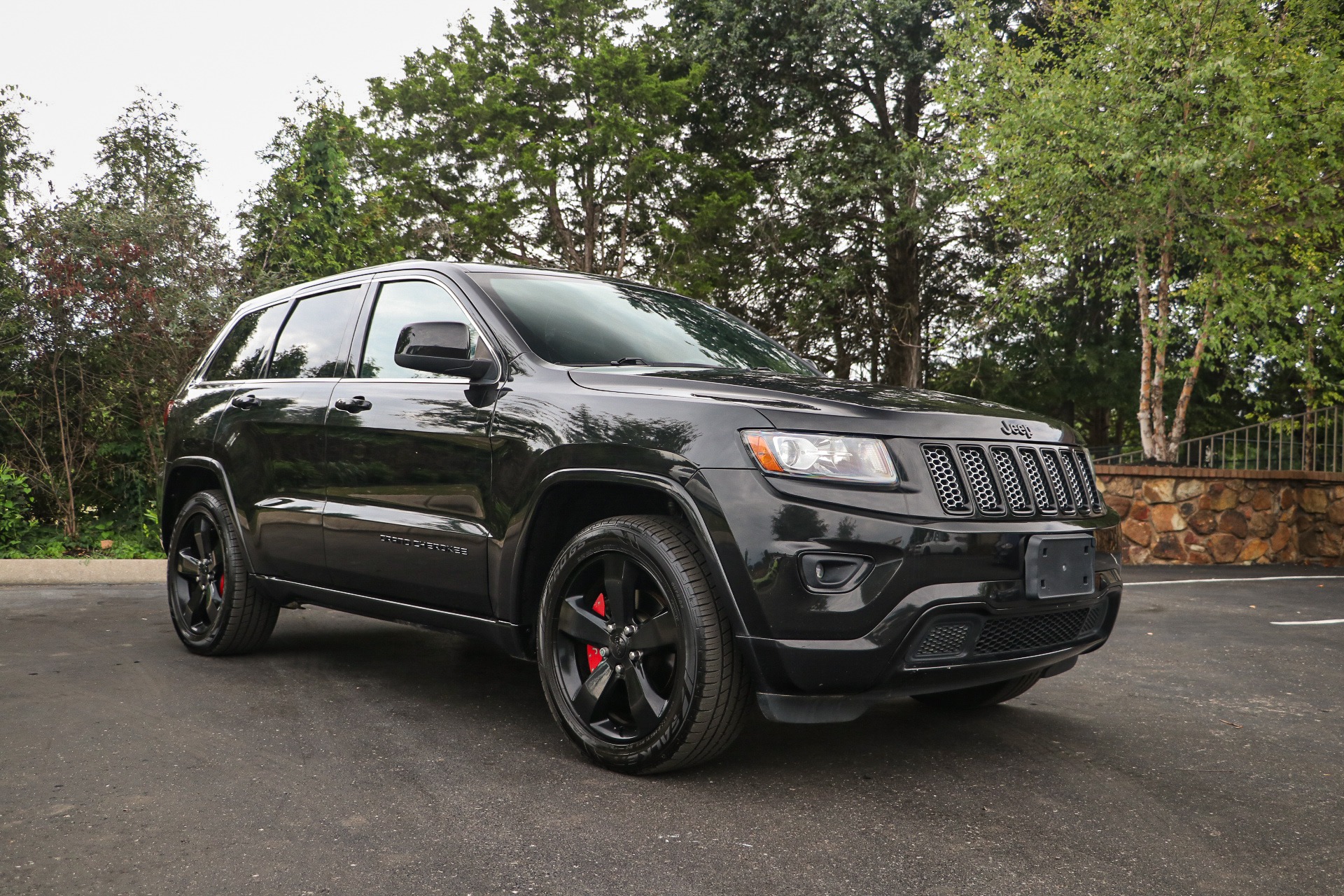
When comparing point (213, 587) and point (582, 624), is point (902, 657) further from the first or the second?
point (213, 587)

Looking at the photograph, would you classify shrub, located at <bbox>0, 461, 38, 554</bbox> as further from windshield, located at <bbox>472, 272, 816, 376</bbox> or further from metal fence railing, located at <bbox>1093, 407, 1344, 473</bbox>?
metal fence railing, located at <bbox>1093, 407, 1344, 473</bbox>

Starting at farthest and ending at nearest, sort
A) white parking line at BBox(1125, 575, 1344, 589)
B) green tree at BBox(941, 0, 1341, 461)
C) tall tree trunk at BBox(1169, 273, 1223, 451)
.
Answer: tall tree trunk at BBox(1169, 273, 1223, 451)
green tree at BBox(941, 0, 1341, 461)
white parking line at BBox(1125, 575, 1344, 589)

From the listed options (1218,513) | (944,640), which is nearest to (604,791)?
(944,640)

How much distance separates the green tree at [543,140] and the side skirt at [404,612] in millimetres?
17709

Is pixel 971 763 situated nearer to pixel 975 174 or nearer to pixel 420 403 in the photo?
pixel 420 403

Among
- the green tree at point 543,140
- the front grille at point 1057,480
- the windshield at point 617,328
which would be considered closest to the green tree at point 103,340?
the windshield at point 617,328

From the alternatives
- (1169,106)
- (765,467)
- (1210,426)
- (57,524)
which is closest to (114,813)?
(765,467)

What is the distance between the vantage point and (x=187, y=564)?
18.8 feet

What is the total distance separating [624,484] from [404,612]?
1343mm

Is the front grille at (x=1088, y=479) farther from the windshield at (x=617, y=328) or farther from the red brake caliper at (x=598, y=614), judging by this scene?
the red brake caliper at (x=598, y=614)

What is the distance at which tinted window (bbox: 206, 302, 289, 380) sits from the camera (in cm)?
551

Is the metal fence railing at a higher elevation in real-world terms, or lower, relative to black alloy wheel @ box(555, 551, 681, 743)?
higher

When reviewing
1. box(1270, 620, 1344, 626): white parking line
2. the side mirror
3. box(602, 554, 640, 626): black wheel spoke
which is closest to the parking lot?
box(602, 554, 640, 626): black wheel spoke

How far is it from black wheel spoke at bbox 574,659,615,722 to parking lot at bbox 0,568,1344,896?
0.19 meters
